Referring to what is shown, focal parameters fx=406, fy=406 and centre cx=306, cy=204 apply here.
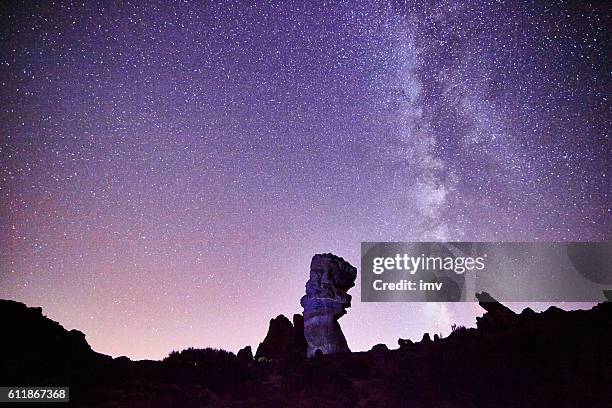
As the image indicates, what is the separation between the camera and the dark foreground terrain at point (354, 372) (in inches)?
472

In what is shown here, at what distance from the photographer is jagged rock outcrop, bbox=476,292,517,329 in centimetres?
1932

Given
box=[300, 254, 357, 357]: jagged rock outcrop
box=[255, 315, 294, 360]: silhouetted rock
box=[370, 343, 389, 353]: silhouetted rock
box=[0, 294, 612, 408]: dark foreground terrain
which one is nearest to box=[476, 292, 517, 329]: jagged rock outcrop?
box=[0, 294, 612, 408]: dark foreground terrain

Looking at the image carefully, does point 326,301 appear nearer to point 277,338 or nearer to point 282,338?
point 282,338

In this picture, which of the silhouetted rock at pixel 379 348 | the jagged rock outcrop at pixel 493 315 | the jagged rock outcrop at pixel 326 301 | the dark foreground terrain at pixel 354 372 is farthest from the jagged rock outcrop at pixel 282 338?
the dark foreground terrain at pixel 354 372

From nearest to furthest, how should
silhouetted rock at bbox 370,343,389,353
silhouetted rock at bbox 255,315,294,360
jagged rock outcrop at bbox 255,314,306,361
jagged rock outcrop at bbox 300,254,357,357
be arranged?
1. silhouetted rock at bbox 370,343,389,353
2. jagged rock outcrop at bbox 300,254,357,357
3. jagged rock outcrop at bbox 255,314,306,361
4. silhouetted rock at bbox 255,315,294,360

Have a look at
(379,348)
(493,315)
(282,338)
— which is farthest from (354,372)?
(282,338)

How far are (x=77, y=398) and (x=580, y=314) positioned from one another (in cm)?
1928

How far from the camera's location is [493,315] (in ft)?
72.2

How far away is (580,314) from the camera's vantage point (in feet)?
57.5

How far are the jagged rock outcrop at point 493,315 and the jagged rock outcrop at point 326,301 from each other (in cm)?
876

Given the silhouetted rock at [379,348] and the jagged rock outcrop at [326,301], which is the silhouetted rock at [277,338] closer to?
the jagged rock outcrop at [326,301]

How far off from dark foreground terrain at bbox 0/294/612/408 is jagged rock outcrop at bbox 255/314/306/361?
57.8 ft

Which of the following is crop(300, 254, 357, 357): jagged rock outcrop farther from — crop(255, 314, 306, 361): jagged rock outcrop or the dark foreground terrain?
the dark foreground terrain

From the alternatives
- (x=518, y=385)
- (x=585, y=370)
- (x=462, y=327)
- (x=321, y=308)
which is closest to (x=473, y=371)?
(x=518, y=385)
